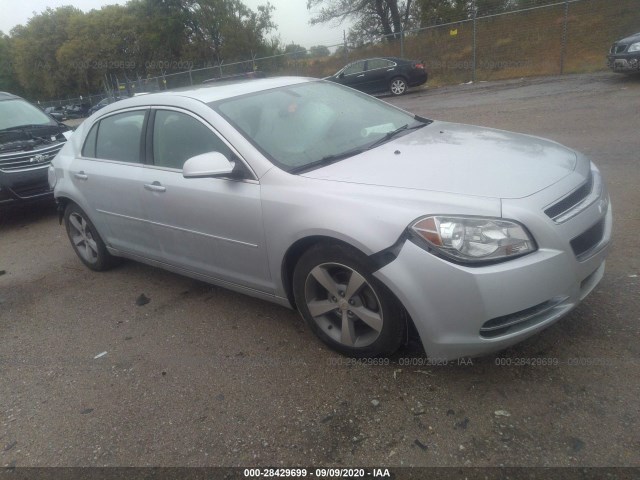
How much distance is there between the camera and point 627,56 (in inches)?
479

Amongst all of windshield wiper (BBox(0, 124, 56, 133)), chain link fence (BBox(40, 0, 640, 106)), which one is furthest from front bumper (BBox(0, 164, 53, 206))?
chain link fence (BBox(40, 0, 640, 106))

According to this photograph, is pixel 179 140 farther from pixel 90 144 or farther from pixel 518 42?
pixel 518 42

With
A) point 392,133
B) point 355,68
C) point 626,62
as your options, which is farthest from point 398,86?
point 392,133

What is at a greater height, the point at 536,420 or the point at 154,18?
the point at 154,18

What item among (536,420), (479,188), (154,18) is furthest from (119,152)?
(154,18)

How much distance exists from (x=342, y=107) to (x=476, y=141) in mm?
1057

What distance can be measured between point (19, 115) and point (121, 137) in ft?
16.1

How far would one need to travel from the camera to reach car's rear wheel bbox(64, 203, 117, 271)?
470cm

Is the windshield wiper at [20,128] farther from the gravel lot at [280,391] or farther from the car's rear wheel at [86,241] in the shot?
the gravel lot at [280,391]

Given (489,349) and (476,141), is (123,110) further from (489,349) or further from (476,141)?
(489,349)

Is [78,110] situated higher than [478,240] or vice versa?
[478,240]

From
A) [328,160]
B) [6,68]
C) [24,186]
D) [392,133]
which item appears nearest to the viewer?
[328,160]

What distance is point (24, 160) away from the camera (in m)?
6.85

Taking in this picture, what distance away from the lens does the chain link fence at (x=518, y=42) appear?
18156 mm
